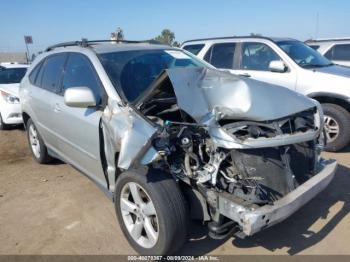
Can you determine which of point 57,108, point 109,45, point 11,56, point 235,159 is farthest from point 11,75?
point 11,56

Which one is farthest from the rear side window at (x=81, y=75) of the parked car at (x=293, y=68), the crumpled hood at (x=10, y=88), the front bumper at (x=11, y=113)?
the crumpled hood at (x=10, y=88)

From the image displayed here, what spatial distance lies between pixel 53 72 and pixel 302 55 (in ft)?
14.7

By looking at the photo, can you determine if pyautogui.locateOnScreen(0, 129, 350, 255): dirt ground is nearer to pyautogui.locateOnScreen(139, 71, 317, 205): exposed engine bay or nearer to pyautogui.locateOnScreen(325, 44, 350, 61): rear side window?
pyautogui.locateOnScreen(139, 71, 317, 205): exposed engine bay

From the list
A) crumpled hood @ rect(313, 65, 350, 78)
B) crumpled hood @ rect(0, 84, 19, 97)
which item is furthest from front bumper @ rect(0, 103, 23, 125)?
crumpled hood @ rect(313, 65, 350, 78)

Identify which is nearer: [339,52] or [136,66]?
[136,66]

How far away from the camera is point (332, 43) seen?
954 cm

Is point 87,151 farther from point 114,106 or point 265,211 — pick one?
point 265,211

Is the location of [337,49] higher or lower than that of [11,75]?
higher

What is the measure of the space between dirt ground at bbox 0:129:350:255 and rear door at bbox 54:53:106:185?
461 mm

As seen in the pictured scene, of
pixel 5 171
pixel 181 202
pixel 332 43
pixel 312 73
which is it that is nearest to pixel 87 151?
pixel 181 202

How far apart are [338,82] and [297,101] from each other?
305 cm

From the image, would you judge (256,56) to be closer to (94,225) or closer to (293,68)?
(293,68)

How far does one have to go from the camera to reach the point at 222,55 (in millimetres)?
7562

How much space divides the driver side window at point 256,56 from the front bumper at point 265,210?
166 inches
